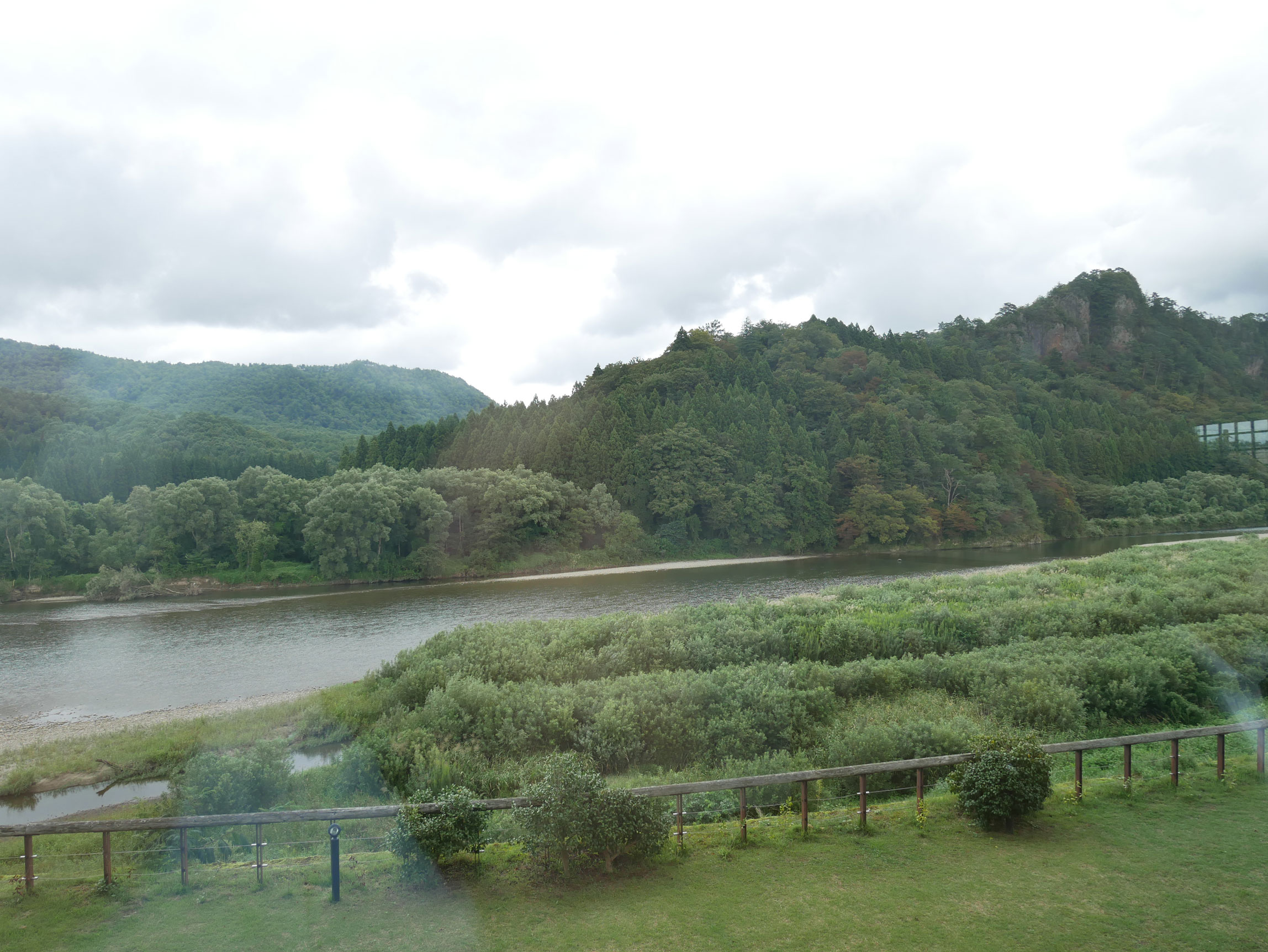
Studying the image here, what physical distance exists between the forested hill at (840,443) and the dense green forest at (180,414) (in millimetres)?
17763

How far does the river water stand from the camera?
26.0 m

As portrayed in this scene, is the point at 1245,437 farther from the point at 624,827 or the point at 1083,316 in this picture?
the point at 624,827

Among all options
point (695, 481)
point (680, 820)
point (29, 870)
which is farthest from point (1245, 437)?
point (29, 870)

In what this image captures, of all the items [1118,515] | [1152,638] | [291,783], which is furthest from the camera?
[1118,515]

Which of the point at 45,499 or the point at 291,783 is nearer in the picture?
the point at 291,783

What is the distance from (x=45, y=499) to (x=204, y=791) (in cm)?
5294

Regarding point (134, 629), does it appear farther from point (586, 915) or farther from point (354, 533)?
point (586, 915)

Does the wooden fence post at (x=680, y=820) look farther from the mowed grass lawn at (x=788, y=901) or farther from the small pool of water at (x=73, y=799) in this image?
the small pool of water at (x=73, y=799)

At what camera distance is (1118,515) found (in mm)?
88375

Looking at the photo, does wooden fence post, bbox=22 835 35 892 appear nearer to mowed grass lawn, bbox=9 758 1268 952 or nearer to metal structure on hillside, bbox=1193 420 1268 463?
mowed grass lawn, bbox=9 758 1268 952

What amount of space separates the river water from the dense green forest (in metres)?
25.6

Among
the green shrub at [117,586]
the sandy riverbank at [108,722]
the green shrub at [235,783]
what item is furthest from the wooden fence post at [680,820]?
the green shrub at [117,586]

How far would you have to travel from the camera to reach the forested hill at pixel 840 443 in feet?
237

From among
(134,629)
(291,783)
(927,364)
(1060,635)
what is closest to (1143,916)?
(291,783)
